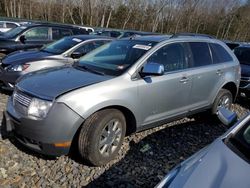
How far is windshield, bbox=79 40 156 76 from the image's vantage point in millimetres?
4145

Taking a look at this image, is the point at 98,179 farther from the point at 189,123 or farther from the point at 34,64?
the point at 34,64

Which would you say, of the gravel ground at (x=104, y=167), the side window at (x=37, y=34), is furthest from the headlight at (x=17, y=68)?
the side window at (x=37, y=34)

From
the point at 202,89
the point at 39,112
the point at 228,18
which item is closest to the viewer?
the point at 39,112

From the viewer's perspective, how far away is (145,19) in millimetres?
44906

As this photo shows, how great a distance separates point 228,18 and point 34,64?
162 feet

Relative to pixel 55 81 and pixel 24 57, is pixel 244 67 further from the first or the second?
pixel 55 81

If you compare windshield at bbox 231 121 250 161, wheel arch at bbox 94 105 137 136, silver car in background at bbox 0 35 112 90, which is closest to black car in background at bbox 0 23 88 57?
silver car in background at bbox 0 35 112 90

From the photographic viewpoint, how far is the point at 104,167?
3.81 meters

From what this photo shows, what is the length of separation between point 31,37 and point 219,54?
20.8ft

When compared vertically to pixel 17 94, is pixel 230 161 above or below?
above

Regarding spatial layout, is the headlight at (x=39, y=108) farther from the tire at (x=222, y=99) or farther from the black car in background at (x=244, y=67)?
the black car in background at (x=244, y=67)

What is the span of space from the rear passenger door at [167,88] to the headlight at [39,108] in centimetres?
125

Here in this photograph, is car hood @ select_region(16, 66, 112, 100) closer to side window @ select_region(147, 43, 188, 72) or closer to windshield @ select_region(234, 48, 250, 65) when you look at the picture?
side window @ select_region(147, 43, 188, 72)

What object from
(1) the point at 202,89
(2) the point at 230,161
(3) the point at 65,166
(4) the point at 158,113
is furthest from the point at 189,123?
(2) the point at 230,161
